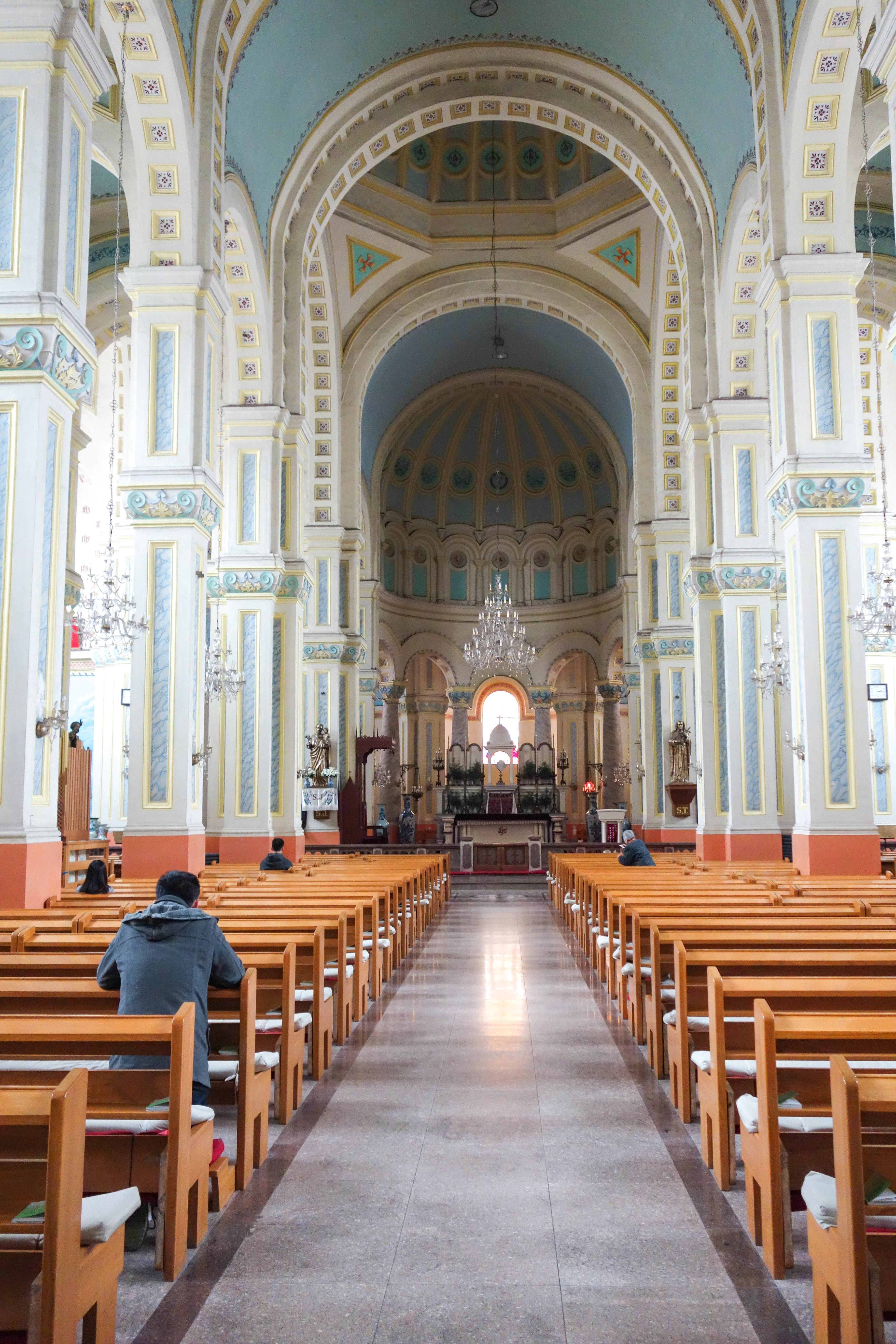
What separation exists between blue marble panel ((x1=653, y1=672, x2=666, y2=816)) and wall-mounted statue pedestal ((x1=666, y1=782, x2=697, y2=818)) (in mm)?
598

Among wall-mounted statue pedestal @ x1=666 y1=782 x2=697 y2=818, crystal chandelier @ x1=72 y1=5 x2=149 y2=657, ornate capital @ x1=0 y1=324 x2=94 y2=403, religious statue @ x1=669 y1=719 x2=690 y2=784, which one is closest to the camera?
ornate capital @ x1=0 y1=324 x2=94 y2=403

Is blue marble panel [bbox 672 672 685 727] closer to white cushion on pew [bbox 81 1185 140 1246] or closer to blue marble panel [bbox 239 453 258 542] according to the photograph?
blue marble panel [bbox 239 453 258 542]

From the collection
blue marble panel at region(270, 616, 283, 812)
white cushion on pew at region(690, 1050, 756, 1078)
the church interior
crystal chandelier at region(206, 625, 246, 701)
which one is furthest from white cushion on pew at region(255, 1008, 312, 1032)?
blue marble panel at region(270, 616, 283, 812)

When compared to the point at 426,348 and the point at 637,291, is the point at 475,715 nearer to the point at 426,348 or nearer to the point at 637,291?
the point at 426,348

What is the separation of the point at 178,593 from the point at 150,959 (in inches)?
315

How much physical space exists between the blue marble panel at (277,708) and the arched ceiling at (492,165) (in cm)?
1178

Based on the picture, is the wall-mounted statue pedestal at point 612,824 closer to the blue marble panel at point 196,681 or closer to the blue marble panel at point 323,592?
the blue marble panel at point 323,592

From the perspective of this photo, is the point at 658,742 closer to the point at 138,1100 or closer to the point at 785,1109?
the point at 785,1109

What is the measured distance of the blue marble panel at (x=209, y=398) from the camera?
12.0 m

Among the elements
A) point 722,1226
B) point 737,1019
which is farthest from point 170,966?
point 737,1019

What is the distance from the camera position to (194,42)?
11.9m

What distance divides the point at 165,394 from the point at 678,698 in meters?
13.8

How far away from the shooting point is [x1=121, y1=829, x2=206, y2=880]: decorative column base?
36.0ft

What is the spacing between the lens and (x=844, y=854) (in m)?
11.1
